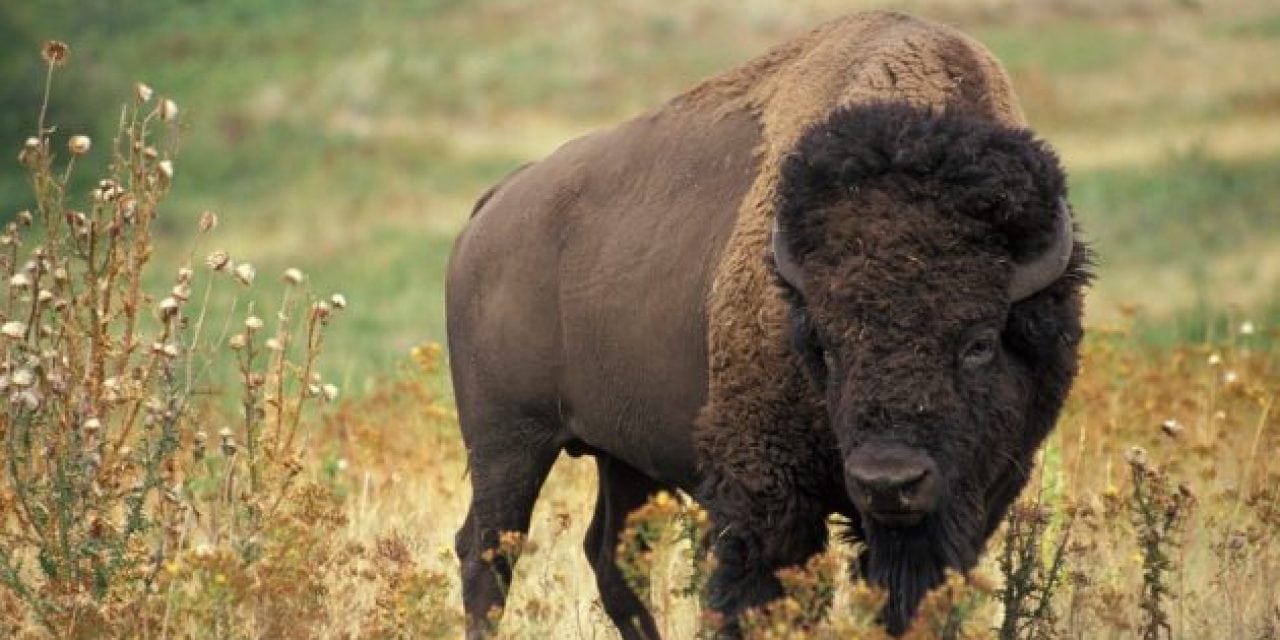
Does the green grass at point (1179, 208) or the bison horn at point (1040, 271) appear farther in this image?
the green grass at point (1179, 208)

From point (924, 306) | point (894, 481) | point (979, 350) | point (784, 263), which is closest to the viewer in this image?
point (894, 481)

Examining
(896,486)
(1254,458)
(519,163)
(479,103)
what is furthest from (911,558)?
(479,103)

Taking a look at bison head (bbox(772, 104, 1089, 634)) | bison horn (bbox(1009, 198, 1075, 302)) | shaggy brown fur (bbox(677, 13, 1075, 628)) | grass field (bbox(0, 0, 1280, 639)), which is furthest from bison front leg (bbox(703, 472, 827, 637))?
bison horn (bbox(1009, 198, 1075, 302))

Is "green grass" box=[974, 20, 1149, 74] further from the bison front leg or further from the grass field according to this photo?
the bison front leg

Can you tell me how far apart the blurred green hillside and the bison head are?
847 inches

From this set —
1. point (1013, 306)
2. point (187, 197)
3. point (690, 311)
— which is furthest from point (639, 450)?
point (187, 197)

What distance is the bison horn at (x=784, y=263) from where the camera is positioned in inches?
221

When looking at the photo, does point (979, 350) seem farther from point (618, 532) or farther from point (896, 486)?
point (618, 532)

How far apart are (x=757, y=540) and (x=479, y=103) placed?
4565 cm

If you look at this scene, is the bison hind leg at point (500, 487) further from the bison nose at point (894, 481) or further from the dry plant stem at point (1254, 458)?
the dry plant stem at point (1254, 458)

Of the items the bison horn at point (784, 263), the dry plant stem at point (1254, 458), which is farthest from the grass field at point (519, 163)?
the bison horn at point (784, 263)

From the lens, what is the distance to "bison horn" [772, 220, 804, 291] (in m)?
5.62

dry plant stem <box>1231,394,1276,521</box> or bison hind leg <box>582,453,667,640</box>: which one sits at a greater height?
bison hind leg <box>582,453,667,640</box>

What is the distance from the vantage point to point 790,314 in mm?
5758
